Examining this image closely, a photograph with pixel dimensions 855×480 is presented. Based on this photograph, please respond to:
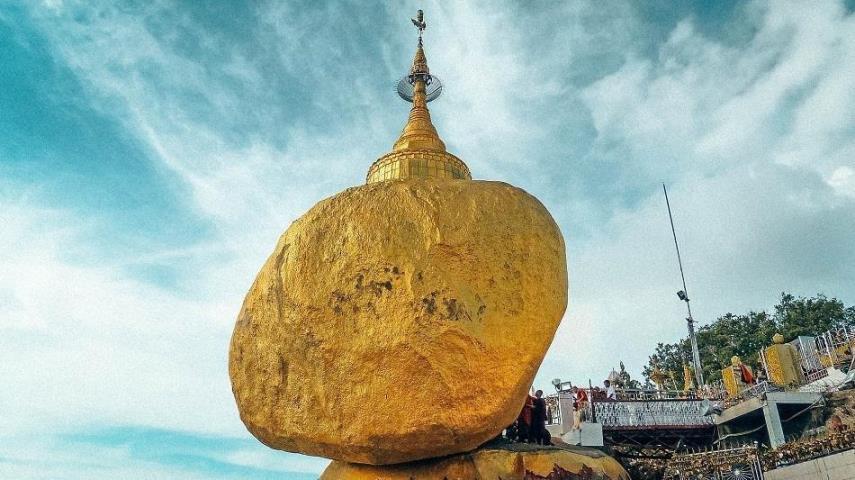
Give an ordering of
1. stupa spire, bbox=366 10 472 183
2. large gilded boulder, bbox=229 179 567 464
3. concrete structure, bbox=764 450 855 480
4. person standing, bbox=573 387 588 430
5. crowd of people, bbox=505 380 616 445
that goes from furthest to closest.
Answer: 1. person standing, bbox=573 387 588 430
2. stupa spire, bbox=366 10 472 183
3. concrete structure, bbox=764 450 855 480
4. crowd of people, bbox=505 380 616 445
5. large gilded boulder, bbox=229 179 567 464

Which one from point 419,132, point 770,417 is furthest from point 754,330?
point 419,132

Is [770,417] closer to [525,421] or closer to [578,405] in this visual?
[578,405]

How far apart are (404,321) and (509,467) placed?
2345 millimetres

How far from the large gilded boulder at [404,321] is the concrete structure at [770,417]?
14163mm

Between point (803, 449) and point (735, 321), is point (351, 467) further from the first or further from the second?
point (735, 321)

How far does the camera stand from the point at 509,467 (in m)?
8.24

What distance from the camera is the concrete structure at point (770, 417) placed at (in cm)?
1939

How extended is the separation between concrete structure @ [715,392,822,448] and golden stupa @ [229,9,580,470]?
1423 cm

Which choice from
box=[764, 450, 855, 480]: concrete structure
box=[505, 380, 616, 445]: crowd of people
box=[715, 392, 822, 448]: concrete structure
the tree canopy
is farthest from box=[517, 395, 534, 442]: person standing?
the tree canopy

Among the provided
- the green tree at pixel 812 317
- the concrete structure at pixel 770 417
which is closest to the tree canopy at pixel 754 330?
the green tree at pixel 812 317

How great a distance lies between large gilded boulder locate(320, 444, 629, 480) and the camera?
8.23 metres

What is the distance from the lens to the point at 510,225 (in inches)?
341

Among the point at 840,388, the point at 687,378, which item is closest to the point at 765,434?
the point at 840,388

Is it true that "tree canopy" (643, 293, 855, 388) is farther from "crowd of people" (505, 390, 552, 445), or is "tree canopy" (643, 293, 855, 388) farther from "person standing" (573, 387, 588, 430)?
"crowd of people" (505, 390, 552, 445)
